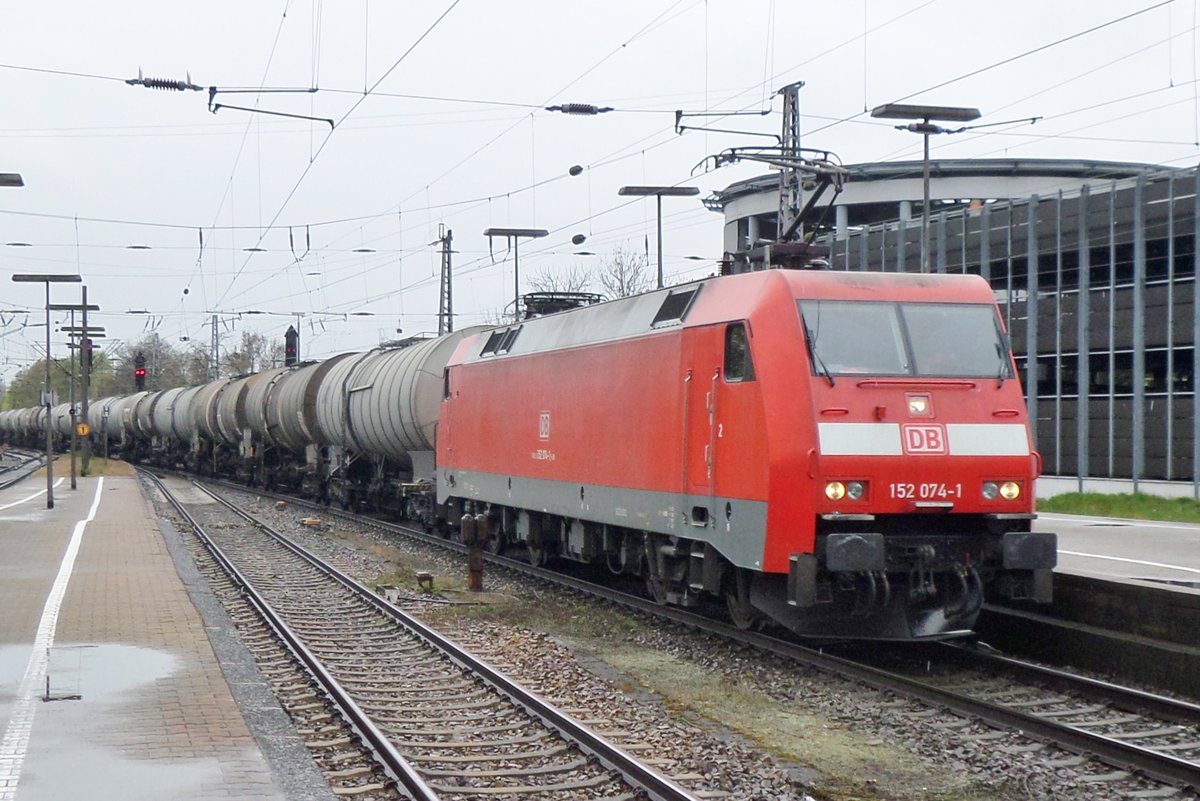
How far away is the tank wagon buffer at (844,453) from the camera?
34.0 feet

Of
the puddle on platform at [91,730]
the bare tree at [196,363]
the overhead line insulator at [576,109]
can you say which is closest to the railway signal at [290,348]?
the overhead line insulator at [576,109]

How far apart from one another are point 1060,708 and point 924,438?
2.27 metres

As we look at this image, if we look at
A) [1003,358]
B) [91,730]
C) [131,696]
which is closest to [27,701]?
[131,696]

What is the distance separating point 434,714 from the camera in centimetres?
972

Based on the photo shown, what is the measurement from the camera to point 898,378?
10797 millimetres

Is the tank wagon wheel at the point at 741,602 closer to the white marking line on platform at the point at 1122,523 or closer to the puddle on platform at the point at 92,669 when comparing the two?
the puddle on platform at the point at 92,669

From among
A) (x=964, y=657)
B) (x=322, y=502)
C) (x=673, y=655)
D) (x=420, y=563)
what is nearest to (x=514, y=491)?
(x=420, y=563)

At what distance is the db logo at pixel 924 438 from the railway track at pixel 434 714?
349 centimetres

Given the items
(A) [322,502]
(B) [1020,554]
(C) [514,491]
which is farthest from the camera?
(A) [322,502]

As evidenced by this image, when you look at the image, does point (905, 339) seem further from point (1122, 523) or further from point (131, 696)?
point (1122, 523)

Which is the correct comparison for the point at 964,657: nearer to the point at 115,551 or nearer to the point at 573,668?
the point at 573,668

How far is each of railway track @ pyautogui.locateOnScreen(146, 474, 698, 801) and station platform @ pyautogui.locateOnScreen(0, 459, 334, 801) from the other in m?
0.55

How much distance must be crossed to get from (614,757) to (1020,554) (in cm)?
426

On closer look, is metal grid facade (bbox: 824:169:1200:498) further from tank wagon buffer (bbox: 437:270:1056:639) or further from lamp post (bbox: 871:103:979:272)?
tank wagon buffer (bbox: 437:270:1056:639)
